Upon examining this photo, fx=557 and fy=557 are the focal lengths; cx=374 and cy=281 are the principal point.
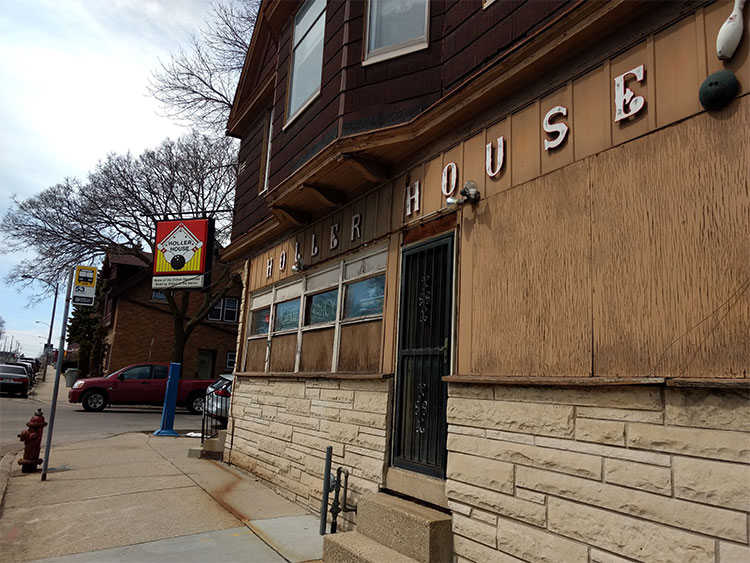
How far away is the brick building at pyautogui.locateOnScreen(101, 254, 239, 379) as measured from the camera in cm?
2756

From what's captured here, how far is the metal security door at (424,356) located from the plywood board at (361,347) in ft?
1.56

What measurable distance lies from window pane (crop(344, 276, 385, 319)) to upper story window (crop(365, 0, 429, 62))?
87.8 inches

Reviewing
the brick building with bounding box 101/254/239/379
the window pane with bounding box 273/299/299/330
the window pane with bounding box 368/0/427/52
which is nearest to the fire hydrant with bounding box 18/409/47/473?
the window pane with bounding box 273/299/299/330

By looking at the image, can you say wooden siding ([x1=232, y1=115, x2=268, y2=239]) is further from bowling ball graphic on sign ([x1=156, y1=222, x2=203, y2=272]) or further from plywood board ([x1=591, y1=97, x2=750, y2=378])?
plywood board ([x1=591, y1=97, x2=750, y2=378])

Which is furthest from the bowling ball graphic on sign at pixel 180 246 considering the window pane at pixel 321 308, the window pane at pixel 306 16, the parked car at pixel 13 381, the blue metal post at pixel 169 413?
the parked car at pixel 13 381

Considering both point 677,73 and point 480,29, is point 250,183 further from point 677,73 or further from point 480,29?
point 677,73

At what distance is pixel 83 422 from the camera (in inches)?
574

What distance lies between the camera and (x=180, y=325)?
2428 cm

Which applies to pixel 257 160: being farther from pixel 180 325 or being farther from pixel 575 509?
pixel 180 325

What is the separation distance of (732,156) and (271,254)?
6.81 meters

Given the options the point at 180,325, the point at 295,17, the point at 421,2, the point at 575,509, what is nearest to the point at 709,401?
the point at 575,509

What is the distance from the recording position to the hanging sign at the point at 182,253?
466 inches

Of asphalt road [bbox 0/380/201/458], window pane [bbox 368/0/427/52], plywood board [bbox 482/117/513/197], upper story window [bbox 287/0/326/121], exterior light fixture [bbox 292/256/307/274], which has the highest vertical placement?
upper story window [bbox 287/0/326/121]

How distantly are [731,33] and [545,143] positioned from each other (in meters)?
1.26
